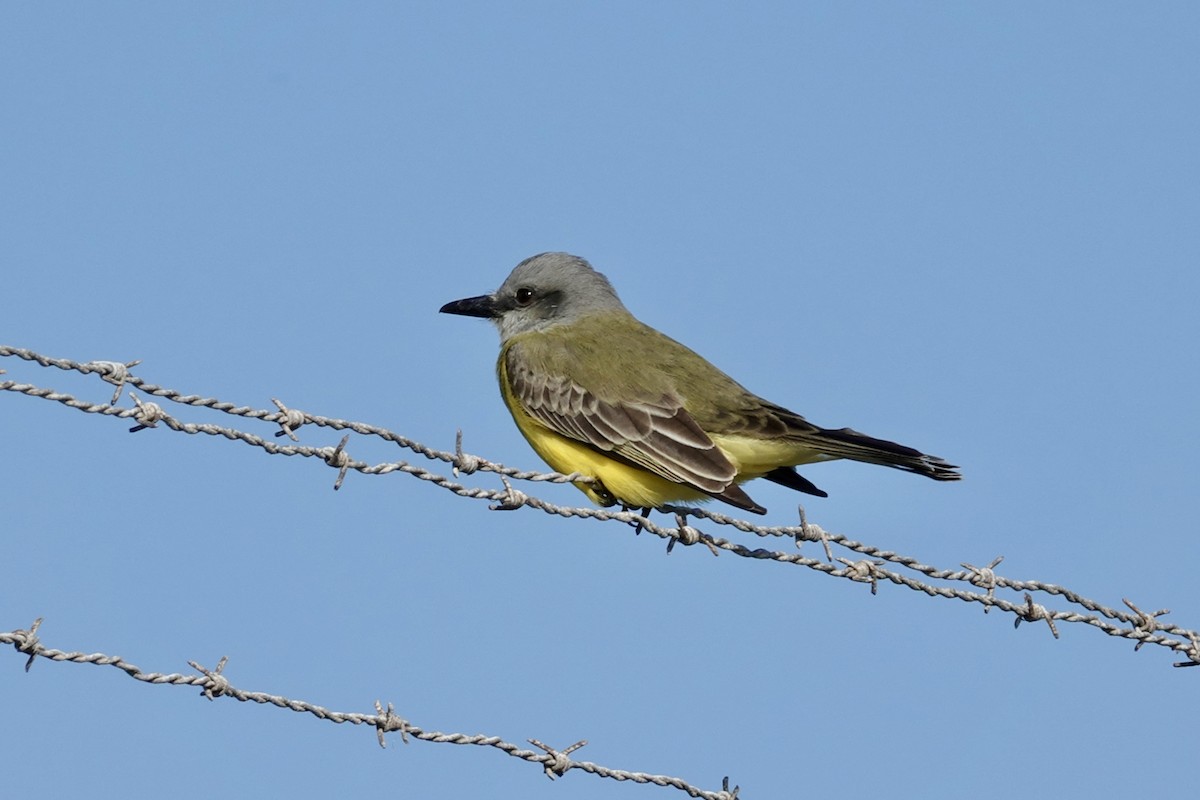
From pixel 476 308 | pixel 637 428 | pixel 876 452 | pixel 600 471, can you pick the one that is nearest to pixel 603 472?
pixel 600 471

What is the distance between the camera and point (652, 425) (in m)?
7.55

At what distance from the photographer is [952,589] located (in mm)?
6062

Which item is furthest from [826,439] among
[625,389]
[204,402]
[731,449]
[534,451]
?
[204,402]

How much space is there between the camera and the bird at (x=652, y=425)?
727cm

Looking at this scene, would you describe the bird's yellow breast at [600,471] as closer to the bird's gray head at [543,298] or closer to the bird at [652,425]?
the bird at [652,425]

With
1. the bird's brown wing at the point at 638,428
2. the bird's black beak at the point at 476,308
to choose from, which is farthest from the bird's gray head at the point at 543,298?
the bird's brown wing at the point at 638,428

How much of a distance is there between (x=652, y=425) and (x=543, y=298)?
1801mm

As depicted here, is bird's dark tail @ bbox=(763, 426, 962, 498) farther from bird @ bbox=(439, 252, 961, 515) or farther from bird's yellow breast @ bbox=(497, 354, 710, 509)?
bird's yellow breast @ bbox=(497, 354, 710, 509)

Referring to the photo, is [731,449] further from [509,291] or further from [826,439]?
[509,291]

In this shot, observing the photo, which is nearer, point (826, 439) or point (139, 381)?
point (139, 381)

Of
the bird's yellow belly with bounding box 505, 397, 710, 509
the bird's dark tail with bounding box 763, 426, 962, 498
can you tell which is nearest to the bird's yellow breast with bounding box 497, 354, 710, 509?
the bird's yellow belly with bounding box 505, 397, 710, 509

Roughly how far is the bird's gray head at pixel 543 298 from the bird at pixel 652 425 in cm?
27

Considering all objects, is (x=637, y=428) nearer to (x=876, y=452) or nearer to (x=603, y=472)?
(x=603, y=472)

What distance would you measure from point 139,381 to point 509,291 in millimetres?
4649
